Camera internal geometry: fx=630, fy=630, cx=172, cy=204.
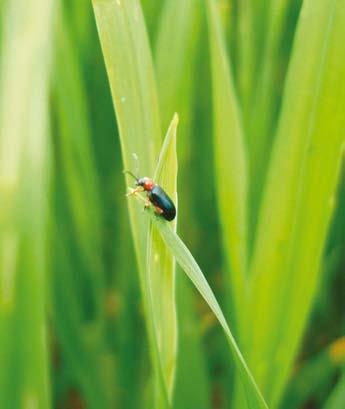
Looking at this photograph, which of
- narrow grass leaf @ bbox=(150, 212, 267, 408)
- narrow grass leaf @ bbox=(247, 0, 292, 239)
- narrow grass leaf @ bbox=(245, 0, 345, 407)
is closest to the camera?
narrow grass leaf @ bbox=(150, 212, 267, 408)

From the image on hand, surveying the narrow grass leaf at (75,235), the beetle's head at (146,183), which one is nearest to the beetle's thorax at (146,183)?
the beetle's head at (146,183)

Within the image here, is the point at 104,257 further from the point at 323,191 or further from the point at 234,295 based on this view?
the point at 323,191

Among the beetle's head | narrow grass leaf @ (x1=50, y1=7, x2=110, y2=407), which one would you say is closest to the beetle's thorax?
the beetle's head

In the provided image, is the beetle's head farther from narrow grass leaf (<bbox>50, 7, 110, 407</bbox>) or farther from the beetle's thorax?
narrow grass leaf (<bbox>50, 7, 110, 407</bbox>)

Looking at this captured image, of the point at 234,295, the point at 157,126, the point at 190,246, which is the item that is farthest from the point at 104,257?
the point at 157,126

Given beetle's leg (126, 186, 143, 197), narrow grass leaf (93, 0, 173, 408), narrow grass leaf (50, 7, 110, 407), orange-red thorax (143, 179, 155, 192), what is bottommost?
narrow grass leaf (50, 7, 110, 407)

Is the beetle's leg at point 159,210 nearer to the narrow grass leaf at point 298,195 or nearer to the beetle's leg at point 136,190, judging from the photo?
the beetle's leg at point 136,190

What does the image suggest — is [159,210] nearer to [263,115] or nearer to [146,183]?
[146,183]

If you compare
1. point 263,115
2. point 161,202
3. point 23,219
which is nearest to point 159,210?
point 161,202

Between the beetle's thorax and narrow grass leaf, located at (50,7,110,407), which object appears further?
narrow grass leaf, located at (50,7,110,407)
